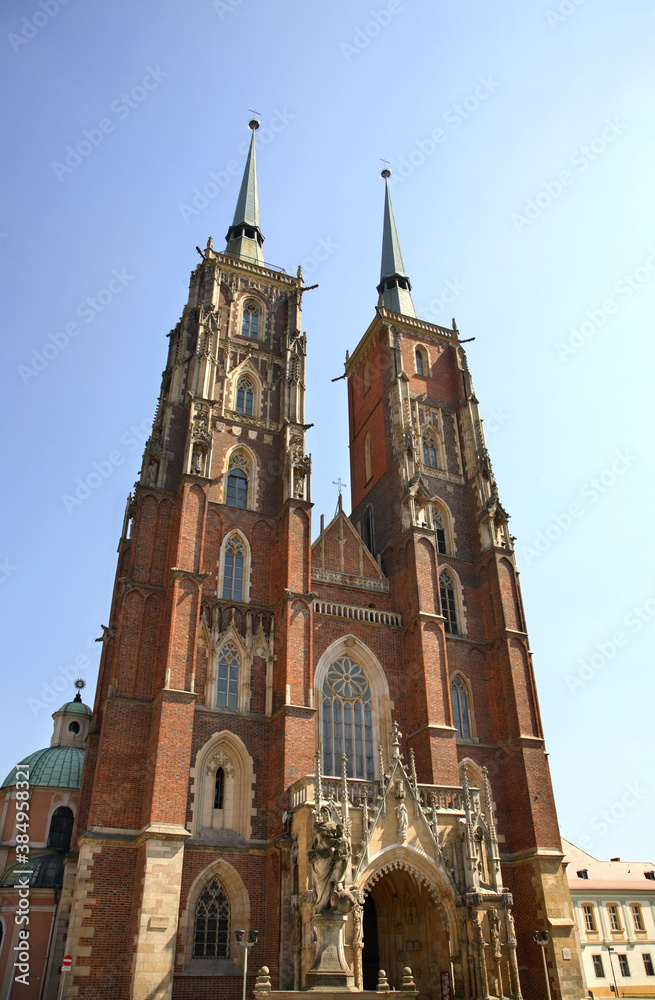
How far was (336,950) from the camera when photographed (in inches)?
677

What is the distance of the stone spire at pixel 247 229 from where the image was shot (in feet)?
137

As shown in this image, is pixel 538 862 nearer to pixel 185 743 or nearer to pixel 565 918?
pixel 565 918

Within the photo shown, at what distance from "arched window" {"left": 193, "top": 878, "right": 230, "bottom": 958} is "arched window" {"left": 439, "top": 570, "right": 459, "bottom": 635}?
44.0 ft

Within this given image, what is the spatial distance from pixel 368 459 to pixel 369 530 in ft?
14.4

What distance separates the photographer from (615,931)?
44750mm

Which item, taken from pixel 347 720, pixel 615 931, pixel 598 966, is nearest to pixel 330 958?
pixel 347 720

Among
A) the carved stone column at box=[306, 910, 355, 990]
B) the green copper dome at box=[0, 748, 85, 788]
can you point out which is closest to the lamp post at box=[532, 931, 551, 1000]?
the carved stone column at box=[306, 910, 355, 990]

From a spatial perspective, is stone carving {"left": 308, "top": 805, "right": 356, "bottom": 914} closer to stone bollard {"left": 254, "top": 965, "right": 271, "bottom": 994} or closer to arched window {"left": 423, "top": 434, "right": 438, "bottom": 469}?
stone bollard {"left": 254, "top": 965, "right": 271, "bottom": 994}

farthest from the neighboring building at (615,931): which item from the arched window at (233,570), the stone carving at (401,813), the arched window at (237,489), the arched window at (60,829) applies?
the arched window at (237,489)

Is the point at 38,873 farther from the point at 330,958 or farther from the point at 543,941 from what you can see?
the point at 543,941

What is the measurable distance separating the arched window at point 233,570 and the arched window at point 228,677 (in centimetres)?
195

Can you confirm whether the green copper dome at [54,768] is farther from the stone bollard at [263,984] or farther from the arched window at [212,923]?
the stone bollard at [263,984]

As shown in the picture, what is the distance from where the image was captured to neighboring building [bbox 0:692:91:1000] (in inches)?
1101

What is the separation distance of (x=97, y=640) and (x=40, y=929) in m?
11.1
